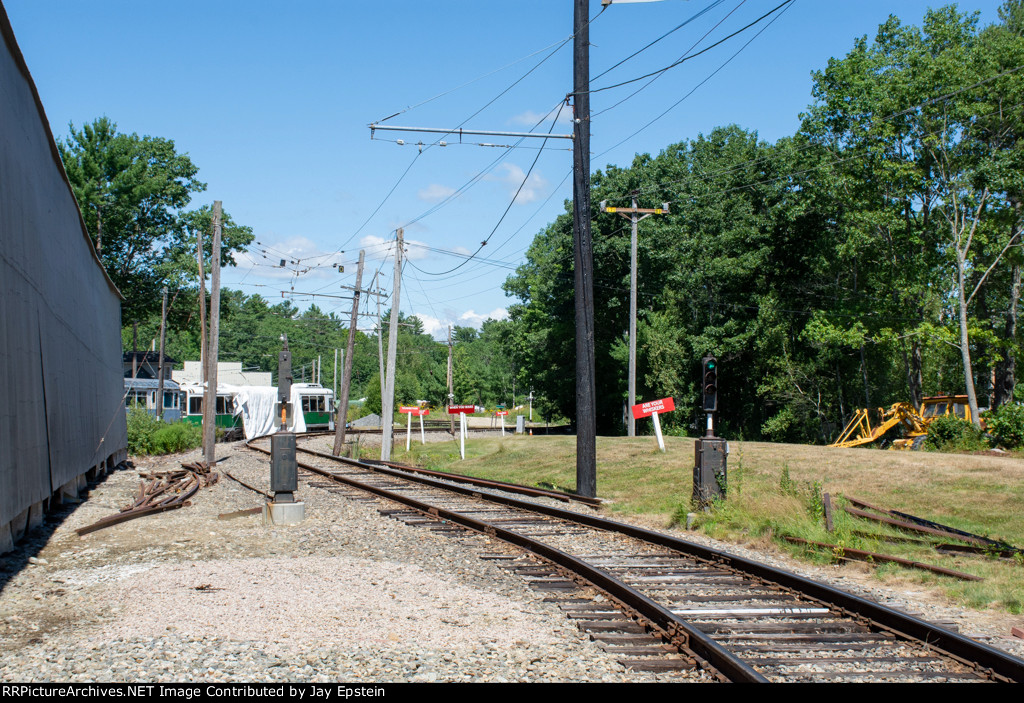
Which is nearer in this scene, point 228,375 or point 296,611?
point 296,611

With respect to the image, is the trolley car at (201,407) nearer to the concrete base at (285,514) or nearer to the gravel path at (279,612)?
the concrete base at (285,514)

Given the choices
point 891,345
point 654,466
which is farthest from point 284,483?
point 891,345

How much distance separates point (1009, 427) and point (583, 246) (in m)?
15.2

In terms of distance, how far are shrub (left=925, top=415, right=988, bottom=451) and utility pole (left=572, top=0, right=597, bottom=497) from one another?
571 inches

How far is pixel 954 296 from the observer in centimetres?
4025

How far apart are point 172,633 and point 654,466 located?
53.8 ft

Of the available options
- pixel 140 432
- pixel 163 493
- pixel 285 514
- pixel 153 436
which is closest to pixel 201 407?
pixel 153 436

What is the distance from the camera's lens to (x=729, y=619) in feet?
22.9

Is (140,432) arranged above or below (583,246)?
below

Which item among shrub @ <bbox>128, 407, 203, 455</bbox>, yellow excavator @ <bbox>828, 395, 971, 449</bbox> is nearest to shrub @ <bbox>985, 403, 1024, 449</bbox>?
yellow excavator @ <bbox>828, 395, 971, 449</bbox>

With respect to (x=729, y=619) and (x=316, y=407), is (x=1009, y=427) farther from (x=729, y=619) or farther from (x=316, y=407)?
(x=316, y=407)

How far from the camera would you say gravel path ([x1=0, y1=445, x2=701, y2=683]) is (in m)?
5.43

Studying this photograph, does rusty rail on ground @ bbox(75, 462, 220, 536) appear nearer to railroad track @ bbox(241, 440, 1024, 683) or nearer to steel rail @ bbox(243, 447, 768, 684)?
steel rail @ bbox(243, 447, 768, 684)

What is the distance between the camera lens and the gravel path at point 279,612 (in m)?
5.43
